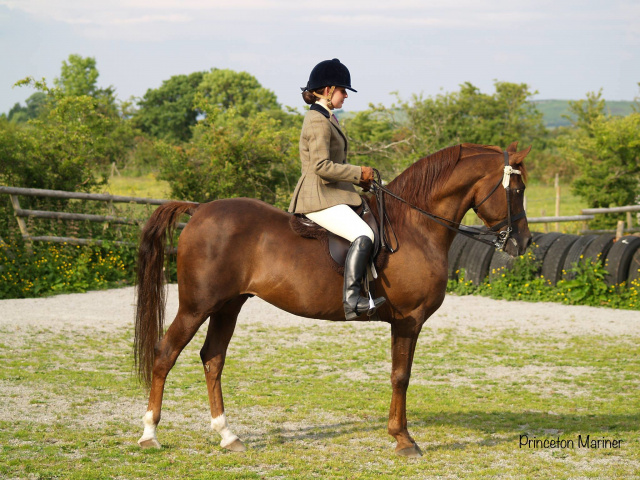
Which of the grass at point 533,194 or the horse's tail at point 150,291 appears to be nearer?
the horse's tail at point 150,291

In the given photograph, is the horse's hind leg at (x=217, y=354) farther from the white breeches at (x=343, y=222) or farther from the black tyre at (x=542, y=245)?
the black tyre at (x=542, y=245)

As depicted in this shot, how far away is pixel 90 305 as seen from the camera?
10.7m

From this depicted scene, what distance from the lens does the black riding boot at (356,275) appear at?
4539 mm

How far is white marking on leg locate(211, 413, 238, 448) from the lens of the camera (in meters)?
4.78

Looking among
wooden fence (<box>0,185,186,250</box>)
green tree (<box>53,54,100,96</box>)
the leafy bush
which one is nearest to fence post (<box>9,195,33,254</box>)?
wooden fence (<box>0,185,186,250</box>)

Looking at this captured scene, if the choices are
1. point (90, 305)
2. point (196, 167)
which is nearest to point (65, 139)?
point (196, 167)

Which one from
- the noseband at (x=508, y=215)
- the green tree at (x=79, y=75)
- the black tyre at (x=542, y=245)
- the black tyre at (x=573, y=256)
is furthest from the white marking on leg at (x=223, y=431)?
the green tree at (x=79, y=75)

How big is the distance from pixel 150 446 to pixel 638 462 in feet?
10.5

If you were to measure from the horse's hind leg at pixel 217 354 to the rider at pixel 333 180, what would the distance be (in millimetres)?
856

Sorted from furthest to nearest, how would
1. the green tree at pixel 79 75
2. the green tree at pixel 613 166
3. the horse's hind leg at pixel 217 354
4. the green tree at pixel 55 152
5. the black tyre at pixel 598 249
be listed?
the green tree at pixel 79 75, the green tree at pixel 613 166, the green tree at pixel 55 152, the black tyre at pixel 598 249, the horse's hind leg at pixel 217 354

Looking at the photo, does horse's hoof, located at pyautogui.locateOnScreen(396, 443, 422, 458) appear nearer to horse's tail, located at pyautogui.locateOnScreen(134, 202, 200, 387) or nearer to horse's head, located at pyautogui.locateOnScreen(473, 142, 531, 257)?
horse's head, located at pyautogui.locateOnScreen(473, 142, 531, 257)

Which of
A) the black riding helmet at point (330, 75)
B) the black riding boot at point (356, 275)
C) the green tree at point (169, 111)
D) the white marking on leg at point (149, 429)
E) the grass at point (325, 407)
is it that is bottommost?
the grass at point (325, 407)

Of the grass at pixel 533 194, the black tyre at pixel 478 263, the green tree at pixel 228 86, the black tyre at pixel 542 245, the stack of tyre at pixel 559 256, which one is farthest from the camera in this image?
the green tree at pixel 228 86

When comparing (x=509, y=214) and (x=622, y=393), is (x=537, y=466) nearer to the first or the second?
(x=509, y=214)
